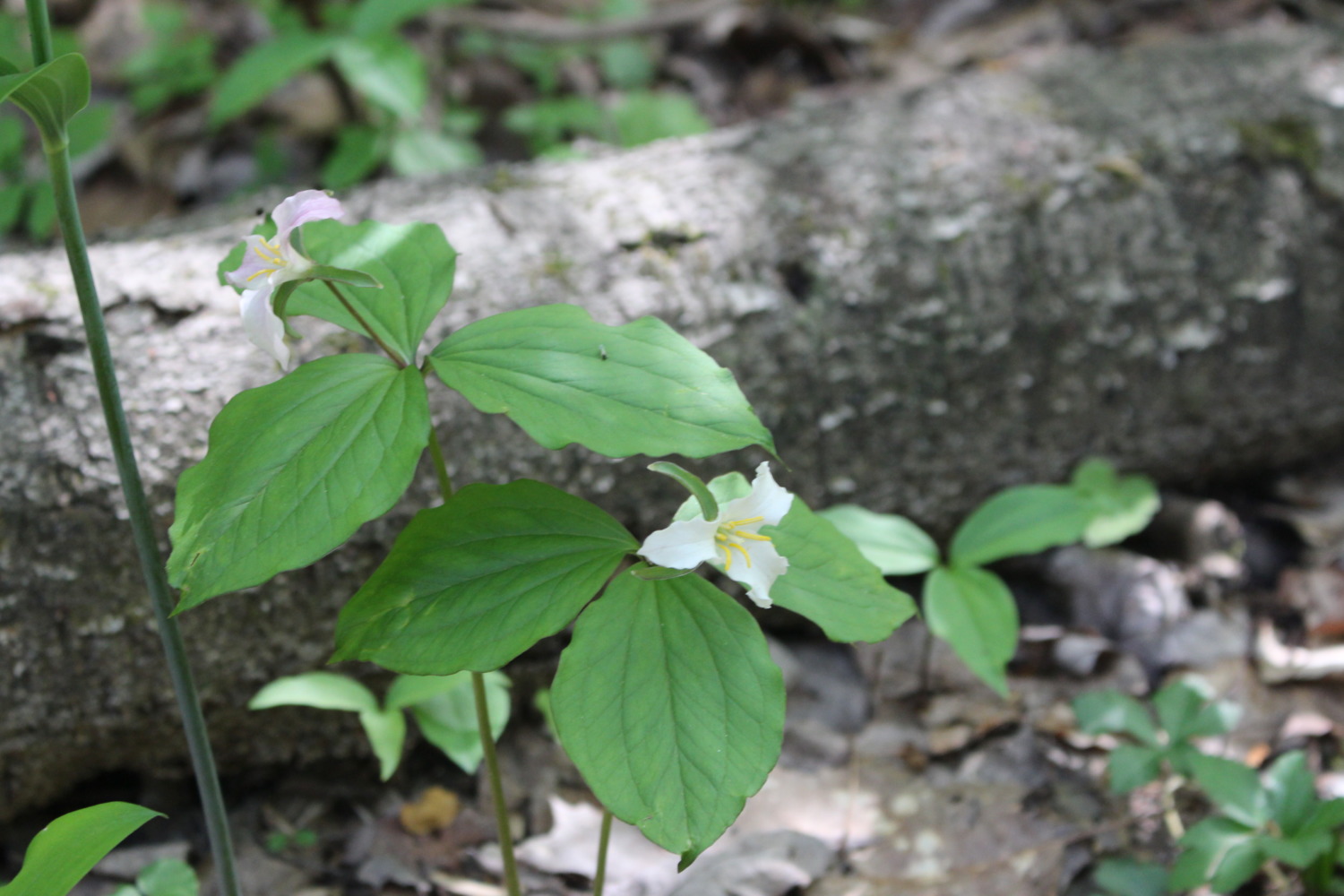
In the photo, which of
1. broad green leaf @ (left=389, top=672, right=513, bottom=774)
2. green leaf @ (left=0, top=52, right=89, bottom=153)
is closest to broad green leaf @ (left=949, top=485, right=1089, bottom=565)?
broad green leaf @ (left=389, top=672, right=513, bottom=774)

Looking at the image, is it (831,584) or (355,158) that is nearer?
(831,584)

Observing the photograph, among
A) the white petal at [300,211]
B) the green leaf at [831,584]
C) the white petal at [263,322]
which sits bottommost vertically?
the green leaf at [831,584]

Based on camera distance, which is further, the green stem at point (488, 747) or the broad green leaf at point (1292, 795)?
the broad green leaf at point (1292, 795)

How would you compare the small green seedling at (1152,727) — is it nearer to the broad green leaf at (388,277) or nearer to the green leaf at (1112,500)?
the green leaf at (1112,500)

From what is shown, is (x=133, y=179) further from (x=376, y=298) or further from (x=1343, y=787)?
(x=1343, y=787)

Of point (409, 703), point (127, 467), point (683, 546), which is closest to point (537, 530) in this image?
point (683, 546)

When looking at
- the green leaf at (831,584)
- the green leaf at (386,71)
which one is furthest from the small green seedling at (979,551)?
the green leaf at (386,71)

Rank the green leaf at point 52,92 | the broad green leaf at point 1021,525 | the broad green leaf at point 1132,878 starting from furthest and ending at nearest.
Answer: the broad green leaf at point 1021,525, the broad green leaf at point 1132,878, the green leaf at point 52,92

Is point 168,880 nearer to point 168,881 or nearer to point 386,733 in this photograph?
point 168,881

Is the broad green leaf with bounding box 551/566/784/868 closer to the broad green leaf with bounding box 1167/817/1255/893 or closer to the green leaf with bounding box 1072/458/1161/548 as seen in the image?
the broad green leaf with bounding box 1167/817/1255/893
